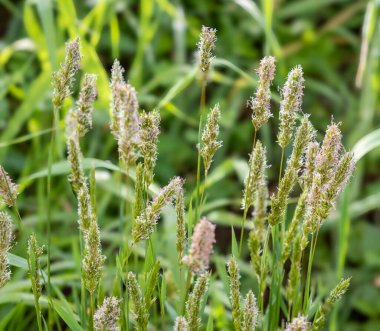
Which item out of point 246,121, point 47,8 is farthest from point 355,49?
point 47,8

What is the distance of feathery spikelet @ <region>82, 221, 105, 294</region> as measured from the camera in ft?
2.84

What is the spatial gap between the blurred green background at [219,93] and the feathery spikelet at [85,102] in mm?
964

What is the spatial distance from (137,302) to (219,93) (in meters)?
2.07

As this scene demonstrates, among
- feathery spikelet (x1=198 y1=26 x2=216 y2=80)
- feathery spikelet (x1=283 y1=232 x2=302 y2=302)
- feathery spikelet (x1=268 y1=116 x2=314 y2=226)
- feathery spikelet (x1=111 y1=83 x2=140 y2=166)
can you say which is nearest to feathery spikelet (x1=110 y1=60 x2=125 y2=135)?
feathery spikelet (x1=111 y1=83 x2=140 y2=166)

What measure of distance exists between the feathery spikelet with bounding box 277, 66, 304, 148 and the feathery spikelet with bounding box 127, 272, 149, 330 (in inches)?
9.5

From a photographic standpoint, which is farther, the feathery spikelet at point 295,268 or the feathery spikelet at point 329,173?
the feathery spikelet at point 295,268

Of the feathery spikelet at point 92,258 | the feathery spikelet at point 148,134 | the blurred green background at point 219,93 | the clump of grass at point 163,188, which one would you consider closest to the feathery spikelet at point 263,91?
the clump of grass at point 163,188

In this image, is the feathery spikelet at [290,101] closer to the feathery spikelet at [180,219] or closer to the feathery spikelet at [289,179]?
the feathery spikelet at [289,179]

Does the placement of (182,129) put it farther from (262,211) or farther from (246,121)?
(262,211)

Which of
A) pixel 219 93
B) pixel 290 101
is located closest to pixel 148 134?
pixel 290 101

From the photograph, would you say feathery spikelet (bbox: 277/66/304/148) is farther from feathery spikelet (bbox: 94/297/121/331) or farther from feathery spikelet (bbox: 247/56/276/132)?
feathery spikelet (bbox: 94/297/121/331)

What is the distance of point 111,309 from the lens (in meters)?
0.88

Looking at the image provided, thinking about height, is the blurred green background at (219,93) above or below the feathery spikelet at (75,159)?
above

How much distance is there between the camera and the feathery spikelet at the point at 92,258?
0.87 metres
